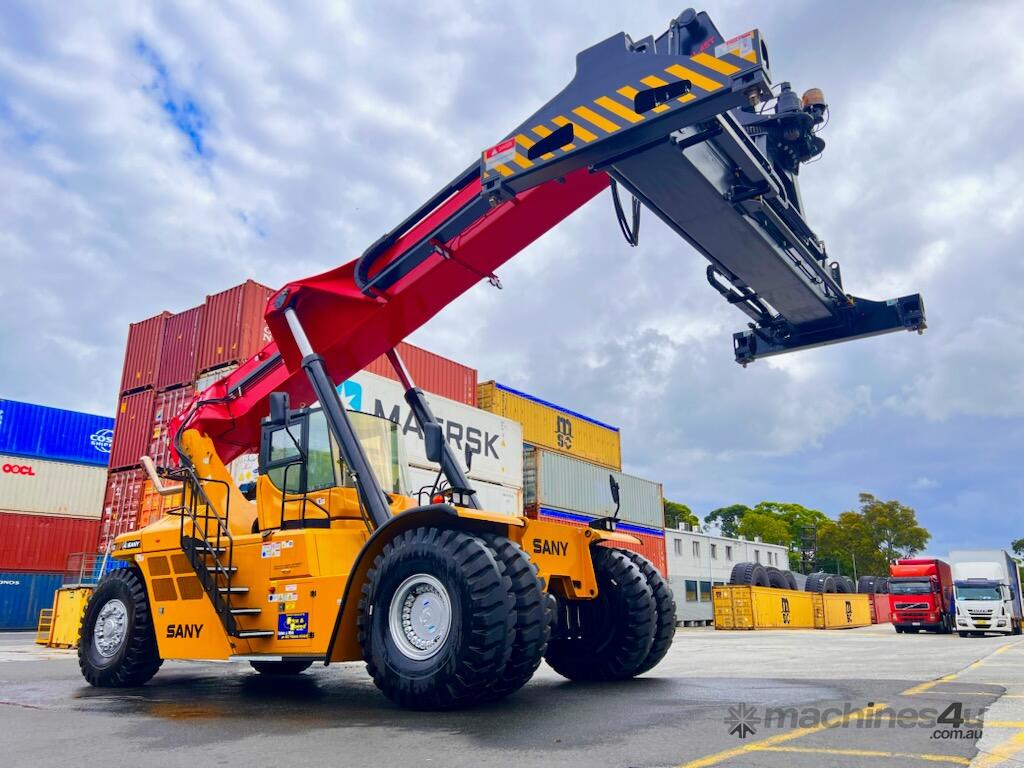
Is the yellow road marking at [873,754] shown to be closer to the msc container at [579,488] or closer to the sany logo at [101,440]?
the msc container at [579,488]

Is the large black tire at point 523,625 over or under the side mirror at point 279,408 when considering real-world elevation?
under

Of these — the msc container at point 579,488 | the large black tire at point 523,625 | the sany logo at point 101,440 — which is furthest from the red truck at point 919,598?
the sany logo at point 101,440

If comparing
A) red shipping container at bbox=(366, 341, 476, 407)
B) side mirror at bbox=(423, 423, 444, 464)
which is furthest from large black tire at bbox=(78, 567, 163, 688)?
red shipping container at bbox=(366, 341, 476, 407)

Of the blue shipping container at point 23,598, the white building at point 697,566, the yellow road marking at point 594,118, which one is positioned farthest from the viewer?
the white building at point 697,566

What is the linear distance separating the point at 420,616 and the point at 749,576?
28.6m

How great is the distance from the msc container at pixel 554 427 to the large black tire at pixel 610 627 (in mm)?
Answer: 21184

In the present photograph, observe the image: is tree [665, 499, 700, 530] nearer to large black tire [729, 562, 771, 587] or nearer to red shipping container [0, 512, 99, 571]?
large black tire [729, 562, 771, 587]

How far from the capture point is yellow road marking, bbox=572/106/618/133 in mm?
5777

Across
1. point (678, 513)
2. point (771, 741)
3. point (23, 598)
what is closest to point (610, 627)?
point (771, 741)

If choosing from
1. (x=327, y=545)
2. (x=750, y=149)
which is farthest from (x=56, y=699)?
(x=750, y=149)

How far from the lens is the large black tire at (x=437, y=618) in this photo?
218 inches

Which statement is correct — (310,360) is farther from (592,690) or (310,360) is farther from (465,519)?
(592,690)

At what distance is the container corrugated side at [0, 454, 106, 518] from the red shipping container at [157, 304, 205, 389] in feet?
36.6

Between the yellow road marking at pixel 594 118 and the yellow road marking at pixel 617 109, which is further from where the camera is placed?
the yellow road marking at pixel 594 118
